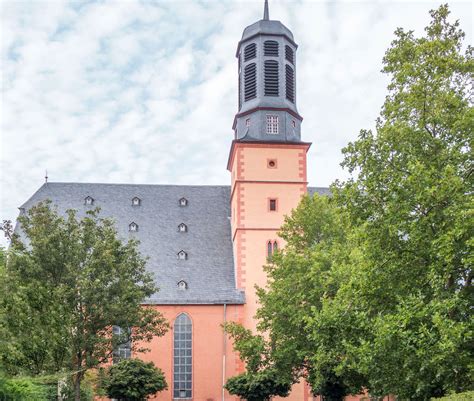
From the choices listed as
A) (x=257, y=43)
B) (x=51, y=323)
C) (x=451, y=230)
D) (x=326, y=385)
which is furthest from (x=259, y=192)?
(x=451, y=230)

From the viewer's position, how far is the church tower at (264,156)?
40.5m

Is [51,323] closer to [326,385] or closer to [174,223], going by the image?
[326,385]

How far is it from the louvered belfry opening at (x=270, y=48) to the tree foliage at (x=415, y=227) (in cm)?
2302

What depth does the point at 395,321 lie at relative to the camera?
15.9m

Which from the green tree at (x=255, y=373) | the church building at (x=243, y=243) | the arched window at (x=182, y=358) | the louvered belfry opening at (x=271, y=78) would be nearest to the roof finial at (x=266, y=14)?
the church building at (x=243, y=243)

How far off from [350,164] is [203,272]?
82.1 feet

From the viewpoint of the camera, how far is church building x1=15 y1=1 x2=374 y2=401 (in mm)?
40219

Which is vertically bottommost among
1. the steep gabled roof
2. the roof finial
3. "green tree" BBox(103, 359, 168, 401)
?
"green tree" BBox(103, 359, 168, 401)

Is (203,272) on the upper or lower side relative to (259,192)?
lower

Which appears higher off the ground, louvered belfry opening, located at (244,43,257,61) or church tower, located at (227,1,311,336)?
louvered belfry opening, located at (244,43,257,61)

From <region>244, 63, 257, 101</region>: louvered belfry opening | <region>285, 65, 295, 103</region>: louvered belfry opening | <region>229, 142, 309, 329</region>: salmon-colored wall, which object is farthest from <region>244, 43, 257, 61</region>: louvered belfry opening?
<region>229, 142, 309, 329</region>: salmon-colored wall

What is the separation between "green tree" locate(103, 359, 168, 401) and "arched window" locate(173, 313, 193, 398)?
5283mm

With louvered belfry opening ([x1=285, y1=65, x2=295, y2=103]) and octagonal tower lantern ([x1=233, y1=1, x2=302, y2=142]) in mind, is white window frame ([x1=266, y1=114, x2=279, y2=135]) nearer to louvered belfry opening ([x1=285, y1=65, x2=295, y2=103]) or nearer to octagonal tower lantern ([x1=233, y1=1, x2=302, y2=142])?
octagonal tower lantern ([x1=233, y1=1, x2=302, y2=142])

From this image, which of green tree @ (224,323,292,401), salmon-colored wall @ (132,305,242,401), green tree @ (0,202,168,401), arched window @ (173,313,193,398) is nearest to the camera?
green tree @ (0,202,168,401)
